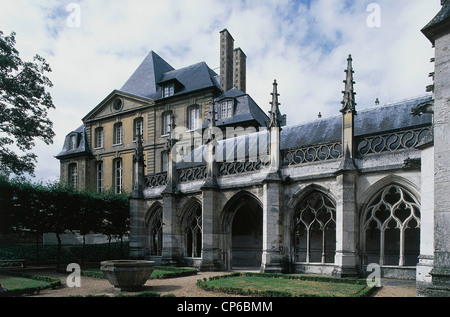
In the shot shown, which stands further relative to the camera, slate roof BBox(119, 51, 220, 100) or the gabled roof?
the gabled roof

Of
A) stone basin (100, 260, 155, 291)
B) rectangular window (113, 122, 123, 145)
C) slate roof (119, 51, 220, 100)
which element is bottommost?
stone basin (100, 260, 155, 291)

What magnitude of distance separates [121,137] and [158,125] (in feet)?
14.2

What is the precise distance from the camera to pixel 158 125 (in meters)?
31.2

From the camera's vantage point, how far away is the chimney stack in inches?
1208

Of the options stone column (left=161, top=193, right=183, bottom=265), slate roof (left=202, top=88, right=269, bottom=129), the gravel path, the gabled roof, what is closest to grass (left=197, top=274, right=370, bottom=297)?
the gravel path

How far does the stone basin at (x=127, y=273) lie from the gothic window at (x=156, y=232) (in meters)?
8.45

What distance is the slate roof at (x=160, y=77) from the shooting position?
30.8 metres

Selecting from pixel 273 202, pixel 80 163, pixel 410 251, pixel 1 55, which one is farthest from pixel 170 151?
pixel 80 163

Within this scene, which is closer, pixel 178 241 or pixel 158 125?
pixel 178 241

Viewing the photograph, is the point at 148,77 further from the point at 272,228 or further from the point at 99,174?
the point at 272,228

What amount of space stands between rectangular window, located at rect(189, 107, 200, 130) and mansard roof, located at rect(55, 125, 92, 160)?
1103 centimetres

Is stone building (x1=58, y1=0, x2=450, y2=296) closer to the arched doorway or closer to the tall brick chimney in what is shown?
the arched doorway
